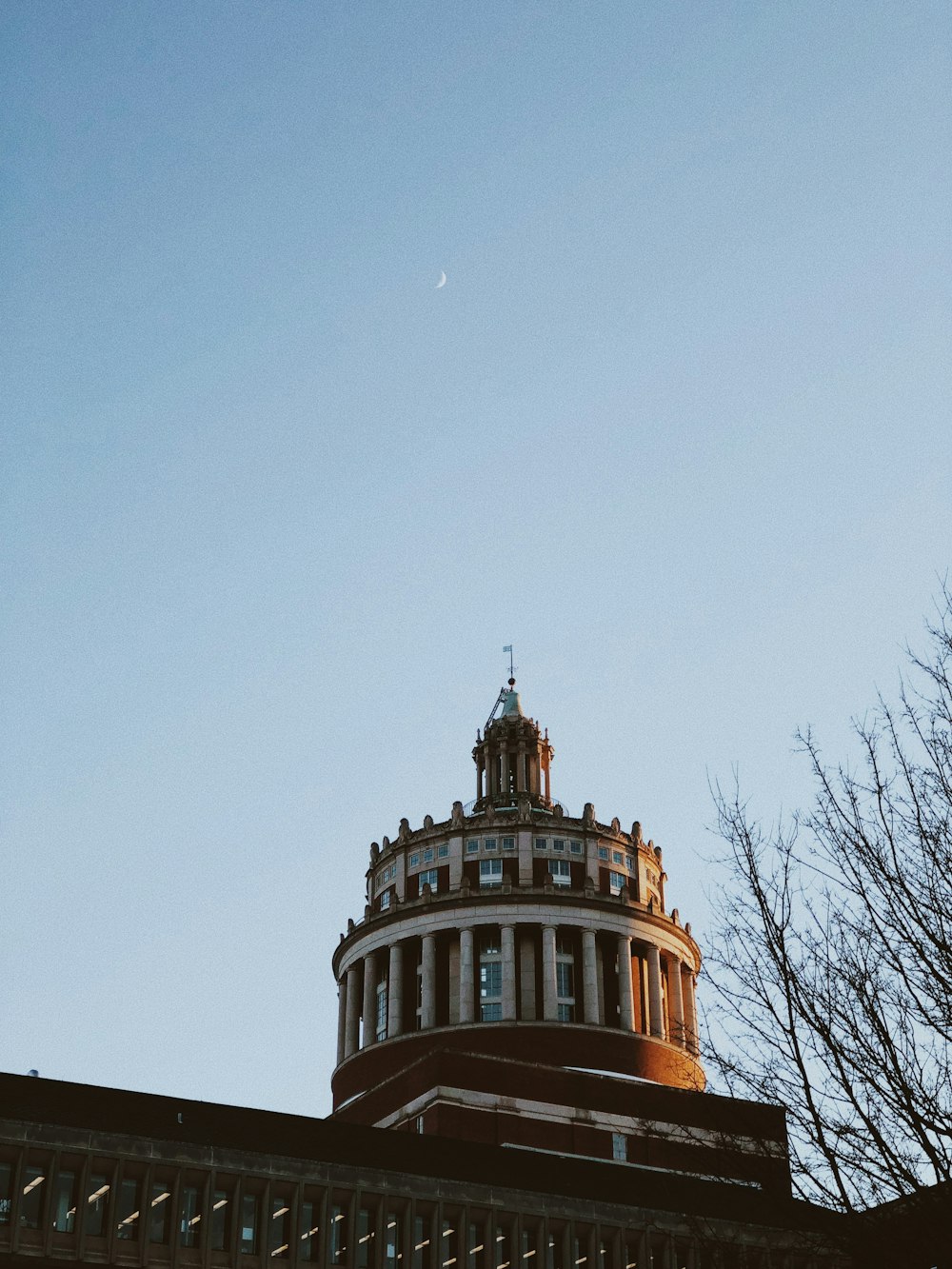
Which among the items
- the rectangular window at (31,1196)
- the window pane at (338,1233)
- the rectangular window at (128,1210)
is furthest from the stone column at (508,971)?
the rectangular window at (31,1196)

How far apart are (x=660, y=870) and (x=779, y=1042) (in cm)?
7683

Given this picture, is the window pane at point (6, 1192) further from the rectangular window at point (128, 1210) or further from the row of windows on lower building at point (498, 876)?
the row of windows on lower building at point (498, 876)

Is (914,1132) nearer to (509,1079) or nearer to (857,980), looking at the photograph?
(857,980)

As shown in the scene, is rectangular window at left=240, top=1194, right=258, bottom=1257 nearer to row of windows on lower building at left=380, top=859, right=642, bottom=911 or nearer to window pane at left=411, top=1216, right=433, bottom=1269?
window pane at left=411, top=1216, right=433, bottom=1269

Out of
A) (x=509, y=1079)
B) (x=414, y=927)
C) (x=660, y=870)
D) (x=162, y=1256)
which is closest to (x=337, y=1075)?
(x=414, y=927)

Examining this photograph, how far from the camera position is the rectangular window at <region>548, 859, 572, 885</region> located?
94312 millimetres

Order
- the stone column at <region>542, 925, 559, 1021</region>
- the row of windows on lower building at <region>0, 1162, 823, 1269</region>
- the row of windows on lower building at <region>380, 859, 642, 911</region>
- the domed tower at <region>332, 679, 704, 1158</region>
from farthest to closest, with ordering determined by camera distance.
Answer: the row of windows on lower building at <region>380, 859, 642, 911</region> → the stone column at <region>542, 925, 559, 1021</region> → the domed tower at <region>332, 679, 704, 1158</region> → the row of windows on lower building at <region>0, 1162, 823, 1269</region>

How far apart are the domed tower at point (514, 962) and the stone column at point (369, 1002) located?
92 millimetres

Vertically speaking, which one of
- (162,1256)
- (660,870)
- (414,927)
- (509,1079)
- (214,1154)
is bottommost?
(162,1256)

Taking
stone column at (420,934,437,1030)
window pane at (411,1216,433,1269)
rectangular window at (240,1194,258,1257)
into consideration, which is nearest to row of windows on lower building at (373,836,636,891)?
stone column at (420,934,437,1030)

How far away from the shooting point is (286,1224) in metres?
60.0

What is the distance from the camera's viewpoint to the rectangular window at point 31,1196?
5522 centimetres

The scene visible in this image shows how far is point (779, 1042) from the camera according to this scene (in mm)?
24875

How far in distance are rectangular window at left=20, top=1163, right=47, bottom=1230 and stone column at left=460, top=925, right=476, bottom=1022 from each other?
1401 inches
